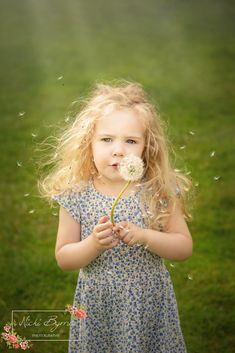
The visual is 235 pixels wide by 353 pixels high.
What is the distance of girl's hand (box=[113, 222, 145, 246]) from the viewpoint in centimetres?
181

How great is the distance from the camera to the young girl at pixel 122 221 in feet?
Answer: 6.38

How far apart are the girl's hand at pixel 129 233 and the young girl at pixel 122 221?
0.23ft

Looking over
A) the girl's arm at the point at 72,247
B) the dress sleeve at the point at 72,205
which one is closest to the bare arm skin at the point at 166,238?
the girl's arm at the point at 72,247

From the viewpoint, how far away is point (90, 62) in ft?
22.4

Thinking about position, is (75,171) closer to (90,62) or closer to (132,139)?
(132,139)

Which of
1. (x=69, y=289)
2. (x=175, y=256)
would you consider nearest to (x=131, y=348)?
(x=175, y=256)

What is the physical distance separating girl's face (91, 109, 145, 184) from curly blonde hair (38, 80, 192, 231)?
0.12 ft

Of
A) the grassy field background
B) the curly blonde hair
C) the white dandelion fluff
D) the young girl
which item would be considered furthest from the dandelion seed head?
the grassy field background

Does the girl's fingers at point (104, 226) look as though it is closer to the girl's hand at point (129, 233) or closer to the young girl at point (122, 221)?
the girl's hand at point (129, 233)

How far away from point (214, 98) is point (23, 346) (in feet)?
11.5

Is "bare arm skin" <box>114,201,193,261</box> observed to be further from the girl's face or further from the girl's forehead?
the girl's forehead

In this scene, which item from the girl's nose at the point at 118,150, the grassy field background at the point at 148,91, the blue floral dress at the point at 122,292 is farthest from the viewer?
the grassy field background at the point at 148,91

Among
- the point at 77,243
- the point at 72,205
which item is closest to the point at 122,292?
the point at 77,243

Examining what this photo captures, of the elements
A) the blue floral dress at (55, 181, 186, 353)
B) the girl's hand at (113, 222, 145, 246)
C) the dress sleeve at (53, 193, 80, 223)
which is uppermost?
the girl's hand at (113, 222, 145, 246)
